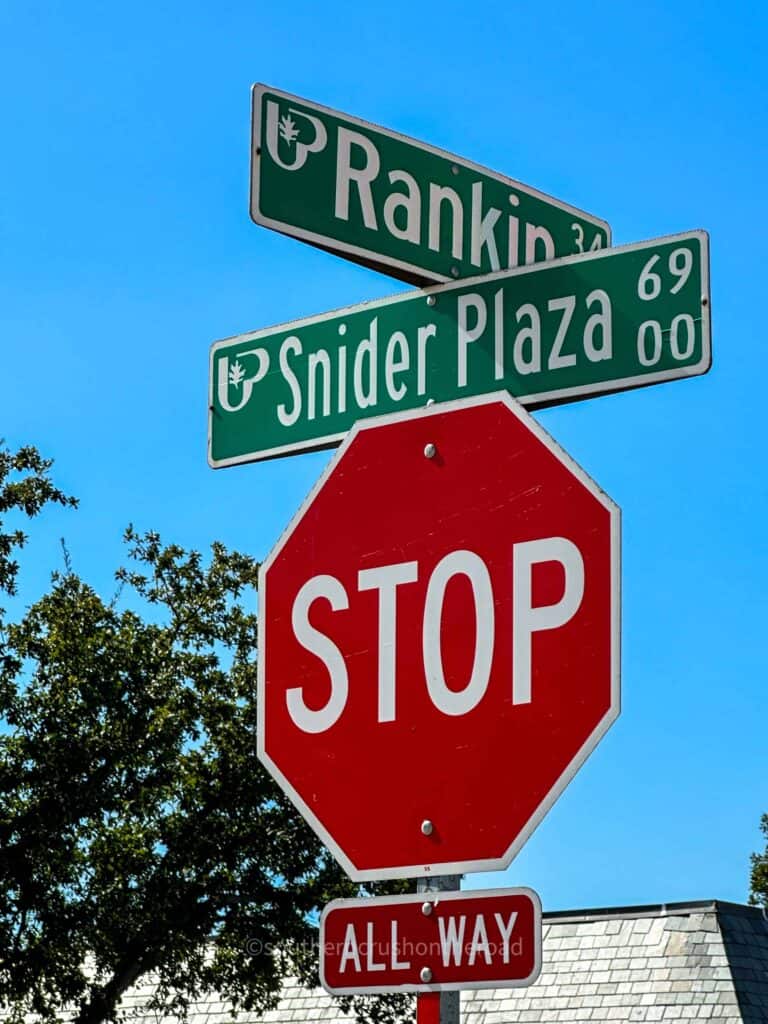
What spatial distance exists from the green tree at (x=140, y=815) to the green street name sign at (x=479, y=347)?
706 inches

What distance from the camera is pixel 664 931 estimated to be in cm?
2508

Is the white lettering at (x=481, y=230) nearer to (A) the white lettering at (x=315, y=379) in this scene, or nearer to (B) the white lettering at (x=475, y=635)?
(A) the white lettering at (x=315, y=379)

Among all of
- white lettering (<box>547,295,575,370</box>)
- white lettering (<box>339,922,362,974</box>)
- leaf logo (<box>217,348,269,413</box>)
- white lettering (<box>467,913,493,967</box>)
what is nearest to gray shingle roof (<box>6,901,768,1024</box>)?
leaf logo (<box>217,348,269,413</box>)

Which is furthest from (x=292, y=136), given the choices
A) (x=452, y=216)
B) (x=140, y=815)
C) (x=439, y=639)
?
(x=140, y=815)

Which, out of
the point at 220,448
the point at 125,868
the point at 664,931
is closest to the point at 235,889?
the point at 125,868

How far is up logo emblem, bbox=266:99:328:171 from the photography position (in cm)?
443

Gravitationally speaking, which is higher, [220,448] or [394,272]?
[394,272]

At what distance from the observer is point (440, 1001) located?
3572 millimetres

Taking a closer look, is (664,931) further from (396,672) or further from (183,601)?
(396,672)

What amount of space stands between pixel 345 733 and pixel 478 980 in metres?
0.66

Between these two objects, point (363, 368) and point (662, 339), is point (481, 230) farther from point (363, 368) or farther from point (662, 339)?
point (662, 339)

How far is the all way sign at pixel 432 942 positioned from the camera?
348 cm

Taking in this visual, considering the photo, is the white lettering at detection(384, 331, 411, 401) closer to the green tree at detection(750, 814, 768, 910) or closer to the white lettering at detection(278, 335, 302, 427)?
the white lettering at detection(278, 335, 302, 427)

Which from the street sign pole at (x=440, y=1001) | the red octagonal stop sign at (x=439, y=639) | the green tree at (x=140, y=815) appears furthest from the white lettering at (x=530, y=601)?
the green tree at (x=140, y=815)
